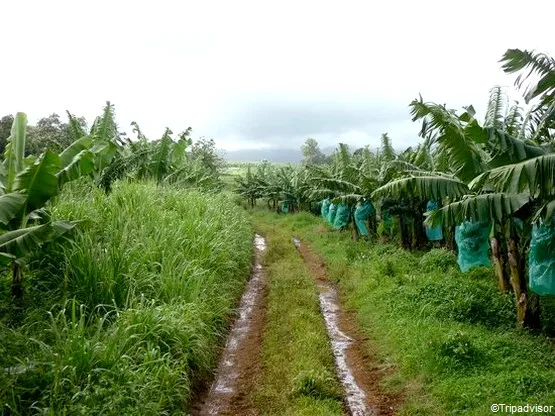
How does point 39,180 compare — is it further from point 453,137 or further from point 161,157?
point 161,157

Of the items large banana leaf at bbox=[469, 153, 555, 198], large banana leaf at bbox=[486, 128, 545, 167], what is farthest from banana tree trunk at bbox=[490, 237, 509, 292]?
large banana leaf at bbox=[469, 153, 555, 198]

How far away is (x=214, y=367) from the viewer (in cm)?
600

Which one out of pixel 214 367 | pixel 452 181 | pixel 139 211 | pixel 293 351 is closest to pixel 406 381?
pixel 293 351

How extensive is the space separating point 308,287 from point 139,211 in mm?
3807

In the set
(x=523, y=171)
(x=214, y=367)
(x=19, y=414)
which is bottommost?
(x=214, y=367)

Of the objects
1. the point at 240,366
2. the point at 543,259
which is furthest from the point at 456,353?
the point at 240,366

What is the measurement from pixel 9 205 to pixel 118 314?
175 cm

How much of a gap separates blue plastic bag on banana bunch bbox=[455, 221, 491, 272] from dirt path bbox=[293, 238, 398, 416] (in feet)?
7.29

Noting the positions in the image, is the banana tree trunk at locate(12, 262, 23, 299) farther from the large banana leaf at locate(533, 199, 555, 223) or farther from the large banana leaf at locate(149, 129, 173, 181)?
the large banana leaf at locate(149, 129, 173, 181)

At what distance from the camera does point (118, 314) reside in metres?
5.07

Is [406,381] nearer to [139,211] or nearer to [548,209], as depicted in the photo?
[548,209]

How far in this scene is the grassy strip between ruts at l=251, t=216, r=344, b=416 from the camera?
4859mm

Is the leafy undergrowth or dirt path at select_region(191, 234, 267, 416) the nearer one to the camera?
the leafy undergrowth

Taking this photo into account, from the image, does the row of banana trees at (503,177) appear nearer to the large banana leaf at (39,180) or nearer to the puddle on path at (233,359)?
the puddle on path at (233,359)
